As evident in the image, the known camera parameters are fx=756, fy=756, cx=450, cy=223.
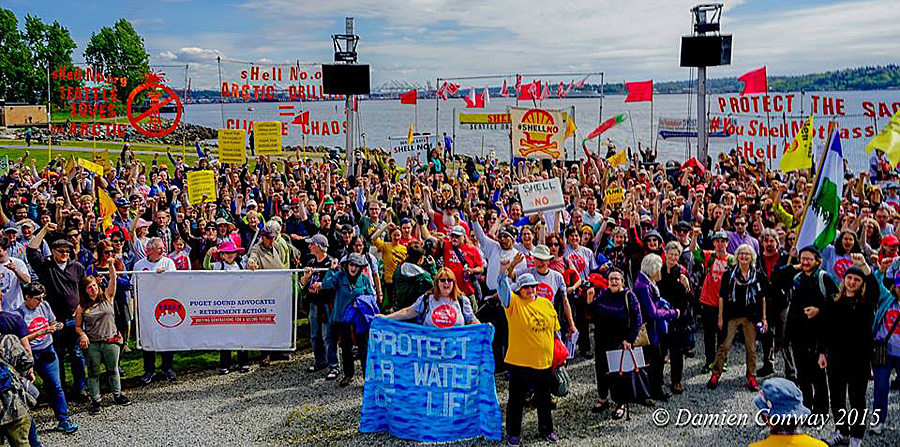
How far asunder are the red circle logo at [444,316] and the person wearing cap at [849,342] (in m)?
3.26

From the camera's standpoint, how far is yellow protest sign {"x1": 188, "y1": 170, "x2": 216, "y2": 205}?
13156 millimetres

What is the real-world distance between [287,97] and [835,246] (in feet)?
68.8

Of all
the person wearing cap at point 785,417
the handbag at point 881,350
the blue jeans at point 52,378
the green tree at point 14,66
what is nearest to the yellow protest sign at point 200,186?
the blue jeans at point 52,378

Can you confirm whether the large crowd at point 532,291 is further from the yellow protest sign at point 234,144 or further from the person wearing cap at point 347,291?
the yellow protest sign at point 234,144

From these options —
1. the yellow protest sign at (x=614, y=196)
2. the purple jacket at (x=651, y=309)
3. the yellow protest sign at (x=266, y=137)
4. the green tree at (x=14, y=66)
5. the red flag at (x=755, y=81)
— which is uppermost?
the green tree at (x=14, y=66)

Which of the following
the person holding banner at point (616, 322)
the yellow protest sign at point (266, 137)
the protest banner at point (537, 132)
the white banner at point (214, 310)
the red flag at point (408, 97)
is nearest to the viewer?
the person holding banner at point (616, 322)

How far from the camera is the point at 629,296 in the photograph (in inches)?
287

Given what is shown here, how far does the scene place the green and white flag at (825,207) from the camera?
26.8ft

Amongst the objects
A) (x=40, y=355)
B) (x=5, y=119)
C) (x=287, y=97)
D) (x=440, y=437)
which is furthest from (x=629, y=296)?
(x=5, y=119)

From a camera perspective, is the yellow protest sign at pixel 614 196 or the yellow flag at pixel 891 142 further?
the yellow protest sign at pixel 614 196

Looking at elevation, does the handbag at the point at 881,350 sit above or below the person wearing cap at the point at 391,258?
below

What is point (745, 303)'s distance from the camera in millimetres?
7906

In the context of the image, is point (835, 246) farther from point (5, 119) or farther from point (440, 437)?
point (5, 119)

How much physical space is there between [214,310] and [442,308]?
3.17 metres
